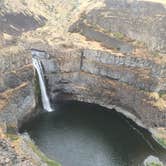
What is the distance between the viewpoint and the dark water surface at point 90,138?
65.1 meters

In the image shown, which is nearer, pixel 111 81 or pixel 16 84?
pixel 16 84

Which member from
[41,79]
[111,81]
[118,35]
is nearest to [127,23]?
[118,35]

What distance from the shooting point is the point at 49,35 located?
92.8 metres

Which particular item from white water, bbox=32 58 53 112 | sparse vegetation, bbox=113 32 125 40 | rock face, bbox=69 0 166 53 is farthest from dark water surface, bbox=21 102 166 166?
sparse vegetation, bbox=113 32 125 40

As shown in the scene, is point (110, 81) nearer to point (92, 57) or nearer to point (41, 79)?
point (92, 57)

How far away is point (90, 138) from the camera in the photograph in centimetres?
7094

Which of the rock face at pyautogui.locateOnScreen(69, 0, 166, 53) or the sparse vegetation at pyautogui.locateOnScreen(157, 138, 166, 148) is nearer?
the sparse vegetation at pyautogui.locateOnScreen(157, 138, 166, 148)

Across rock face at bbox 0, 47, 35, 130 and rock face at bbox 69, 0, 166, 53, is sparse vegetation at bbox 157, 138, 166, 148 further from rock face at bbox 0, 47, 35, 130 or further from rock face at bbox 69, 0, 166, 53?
rock face at bbox 0, 47, 35, 130

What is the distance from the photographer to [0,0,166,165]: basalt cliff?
76375 millimetres

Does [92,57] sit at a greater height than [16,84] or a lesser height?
greater

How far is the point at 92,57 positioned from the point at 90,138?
20001 mm

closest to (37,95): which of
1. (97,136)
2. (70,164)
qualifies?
(97,136)

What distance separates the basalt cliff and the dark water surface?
306 centimetres

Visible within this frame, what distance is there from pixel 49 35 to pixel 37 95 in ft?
49.4
